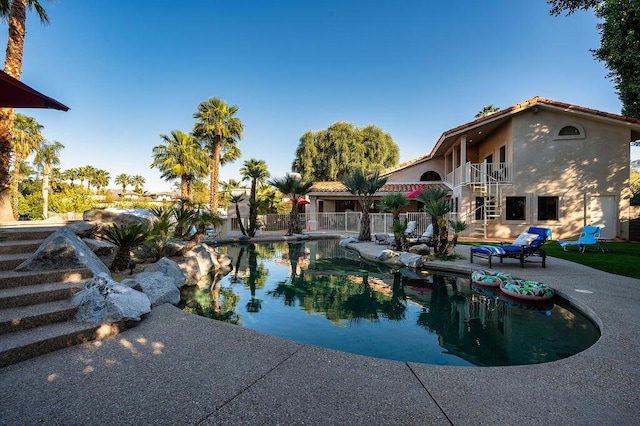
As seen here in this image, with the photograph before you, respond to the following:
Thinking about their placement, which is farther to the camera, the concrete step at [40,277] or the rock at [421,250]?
the rock at [421,250]

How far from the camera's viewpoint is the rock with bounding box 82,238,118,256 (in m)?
6.93

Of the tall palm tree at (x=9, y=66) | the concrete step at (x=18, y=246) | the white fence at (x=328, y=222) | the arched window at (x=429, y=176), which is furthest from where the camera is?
the arched window at (x=429, y=176)

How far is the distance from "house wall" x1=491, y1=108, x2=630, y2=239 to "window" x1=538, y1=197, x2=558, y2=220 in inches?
12.7

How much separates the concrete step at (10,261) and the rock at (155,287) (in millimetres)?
1534

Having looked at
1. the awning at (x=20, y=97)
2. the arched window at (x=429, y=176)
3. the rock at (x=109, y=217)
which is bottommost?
the rock at (x=109, y=217)

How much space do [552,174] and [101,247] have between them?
2117cm

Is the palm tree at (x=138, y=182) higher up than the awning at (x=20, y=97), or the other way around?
the palm tree at (x=138, y=182)

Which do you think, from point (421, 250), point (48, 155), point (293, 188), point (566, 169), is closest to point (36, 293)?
point (421, 250)

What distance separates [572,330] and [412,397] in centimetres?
421

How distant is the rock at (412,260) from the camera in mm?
10461

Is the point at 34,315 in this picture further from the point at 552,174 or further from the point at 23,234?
the point at 552,174

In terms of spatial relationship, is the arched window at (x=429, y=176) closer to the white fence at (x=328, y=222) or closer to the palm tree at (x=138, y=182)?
the white fence at (x=328, y=222)

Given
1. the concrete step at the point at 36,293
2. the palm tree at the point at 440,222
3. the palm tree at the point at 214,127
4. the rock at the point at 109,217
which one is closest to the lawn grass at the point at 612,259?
the palm tree at the point at 440,222

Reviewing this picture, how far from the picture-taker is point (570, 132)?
16.9m
